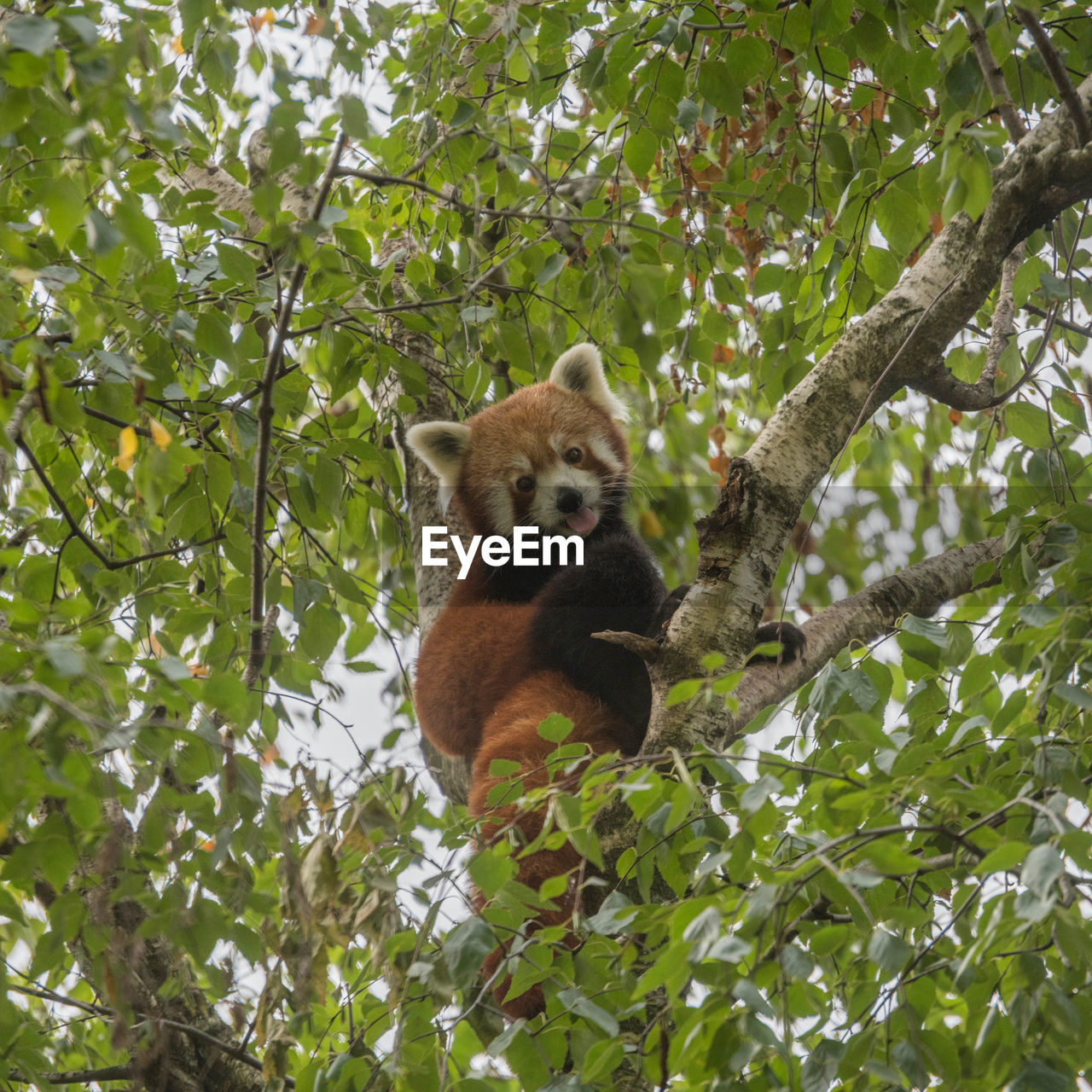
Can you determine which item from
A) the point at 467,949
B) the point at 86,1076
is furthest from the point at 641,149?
the point at 86,1076

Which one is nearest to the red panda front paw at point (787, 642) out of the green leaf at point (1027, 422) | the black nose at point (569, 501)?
the green leaf at point (1027, 422)

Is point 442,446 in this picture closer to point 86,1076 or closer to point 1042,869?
point 86,1076

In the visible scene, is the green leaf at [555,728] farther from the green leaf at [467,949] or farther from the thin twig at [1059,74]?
the thin twig at [1059,74]

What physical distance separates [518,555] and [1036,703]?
2336 mm

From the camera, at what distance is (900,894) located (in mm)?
2303

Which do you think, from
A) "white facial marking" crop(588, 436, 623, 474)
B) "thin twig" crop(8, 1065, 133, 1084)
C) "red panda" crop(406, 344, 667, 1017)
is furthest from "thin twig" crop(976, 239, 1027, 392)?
"thin twig" crop(8, 1065, 133, 1084)

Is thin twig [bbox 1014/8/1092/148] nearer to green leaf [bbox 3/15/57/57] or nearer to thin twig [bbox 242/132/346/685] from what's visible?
thin twig [bbox 242/132/346/685]

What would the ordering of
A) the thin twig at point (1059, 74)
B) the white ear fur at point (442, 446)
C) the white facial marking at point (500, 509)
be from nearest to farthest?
the thin twig at point (1059, 74) → the white ear fur at point (442, 446) → the white facial marking at point (500, 509)

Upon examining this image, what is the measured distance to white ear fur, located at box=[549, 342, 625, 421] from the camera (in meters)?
4.69

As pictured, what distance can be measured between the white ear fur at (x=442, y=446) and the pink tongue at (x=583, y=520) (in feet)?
1.78

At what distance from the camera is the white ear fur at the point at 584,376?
15.4ft

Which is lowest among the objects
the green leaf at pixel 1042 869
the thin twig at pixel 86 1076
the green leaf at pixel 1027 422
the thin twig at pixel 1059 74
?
the thin twig at pixel 86 1076

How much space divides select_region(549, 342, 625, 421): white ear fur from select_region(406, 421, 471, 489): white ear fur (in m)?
0.64

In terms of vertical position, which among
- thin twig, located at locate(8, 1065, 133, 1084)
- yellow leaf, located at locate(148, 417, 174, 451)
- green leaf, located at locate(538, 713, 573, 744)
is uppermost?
yellow leaf, located at locate(148, 417, 174, 451)
